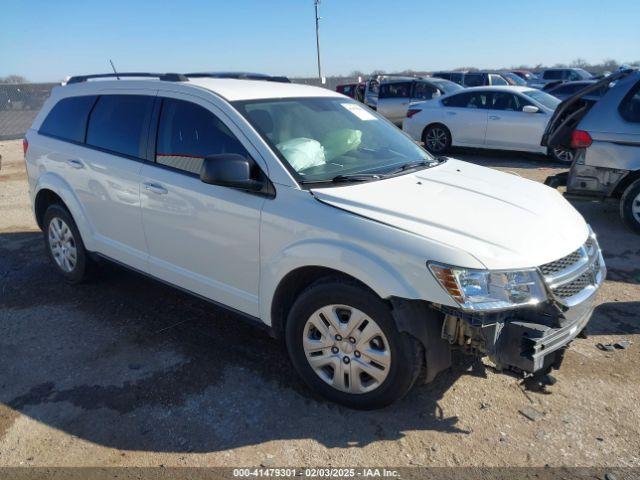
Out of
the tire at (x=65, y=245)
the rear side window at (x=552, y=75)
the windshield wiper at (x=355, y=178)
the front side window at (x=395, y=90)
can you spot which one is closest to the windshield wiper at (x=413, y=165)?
the windshield wiper at (x=355, y=178)

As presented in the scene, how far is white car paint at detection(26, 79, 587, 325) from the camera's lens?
274 centimetres

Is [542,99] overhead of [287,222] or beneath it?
overhead

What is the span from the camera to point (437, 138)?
39.8 ft

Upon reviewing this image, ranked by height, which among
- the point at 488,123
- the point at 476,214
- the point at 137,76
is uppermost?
the point at 137,76

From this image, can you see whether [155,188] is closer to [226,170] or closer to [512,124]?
[226,170]

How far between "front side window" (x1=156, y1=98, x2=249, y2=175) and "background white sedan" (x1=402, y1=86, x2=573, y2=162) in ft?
27.9

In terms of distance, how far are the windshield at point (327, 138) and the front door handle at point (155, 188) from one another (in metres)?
0.80

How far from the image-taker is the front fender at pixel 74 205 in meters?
4.58

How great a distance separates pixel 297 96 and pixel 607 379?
9.37 feet

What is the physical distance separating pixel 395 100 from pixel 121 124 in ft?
41.2

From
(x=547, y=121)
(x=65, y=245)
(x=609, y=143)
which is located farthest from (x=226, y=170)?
(x=547, y=121)

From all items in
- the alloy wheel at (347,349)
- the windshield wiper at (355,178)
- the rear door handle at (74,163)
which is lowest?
the alloy wheel at (347,349)

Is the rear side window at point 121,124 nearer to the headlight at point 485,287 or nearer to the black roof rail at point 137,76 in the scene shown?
the black roof rail at point 137,76

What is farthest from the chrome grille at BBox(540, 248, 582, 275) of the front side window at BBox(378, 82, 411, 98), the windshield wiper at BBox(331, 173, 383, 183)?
the front side window at BBox(378, 82, 411, 98)
